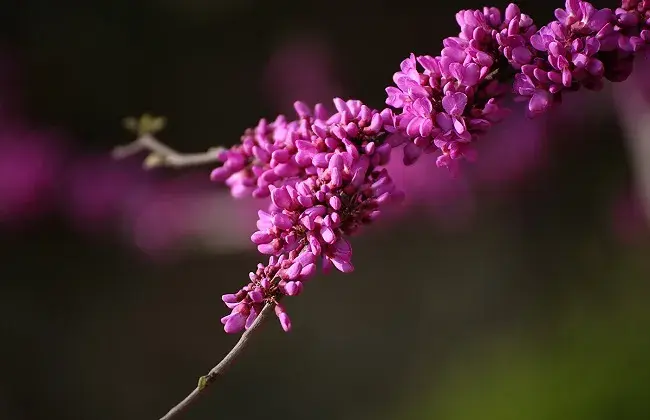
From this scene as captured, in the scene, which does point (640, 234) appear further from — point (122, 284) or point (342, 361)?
point (122, 284)

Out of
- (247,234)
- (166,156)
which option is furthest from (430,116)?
(247,234)

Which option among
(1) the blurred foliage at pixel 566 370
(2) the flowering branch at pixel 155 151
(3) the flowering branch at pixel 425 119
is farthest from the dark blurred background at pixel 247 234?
(3) the flowering branch at pixel 425 119

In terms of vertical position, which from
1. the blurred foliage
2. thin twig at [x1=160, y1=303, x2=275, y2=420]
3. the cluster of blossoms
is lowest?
the blurred foliage

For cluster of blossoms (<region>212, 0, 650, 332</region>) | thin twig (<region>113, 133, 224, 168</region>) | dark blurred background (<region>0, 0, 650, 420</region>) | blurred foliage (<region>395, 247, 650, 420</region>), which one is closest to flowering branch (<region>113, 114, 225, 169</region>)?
thin twig (<region>113, 133, 224, 168</region>)

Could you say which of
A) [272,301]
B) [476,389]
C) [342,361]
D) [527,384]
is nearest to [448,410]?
[476,389]

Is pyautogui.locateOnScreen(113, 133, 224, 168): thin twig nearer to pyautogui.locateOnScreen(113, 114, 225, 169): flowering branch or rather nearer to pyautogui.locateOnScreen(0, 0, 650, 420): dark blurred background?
pyautogui.locateOnScreen(113, 114, 225, 169): flowering branch
